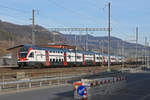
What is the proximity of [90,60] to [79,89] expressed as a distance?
47947 millimetres

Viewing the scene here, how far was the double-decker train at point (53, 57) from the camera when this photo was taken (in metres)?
40.0

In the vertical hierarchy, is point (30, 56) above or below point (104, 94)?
above

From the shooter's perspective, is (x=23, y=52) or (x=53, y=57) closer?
(x=23, y=52)

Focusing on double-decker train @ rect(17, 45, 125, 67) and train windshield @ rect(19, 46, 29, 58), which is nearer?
train windshield @ rect(19, 46, 29, 58)

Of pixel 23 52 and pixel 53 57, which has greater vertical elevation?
pixel 23 52

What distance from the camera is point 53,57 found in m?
45.9

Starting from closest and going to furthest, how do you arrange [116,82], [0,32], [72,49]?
[116,82], [72,49], [0,32]

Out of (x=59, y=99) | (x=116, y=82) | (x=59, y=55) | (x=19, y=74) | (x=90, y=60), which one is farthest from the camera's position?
(x=90, y=60)

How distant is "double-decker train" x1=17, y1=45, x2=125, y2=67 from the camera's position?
40.0 m

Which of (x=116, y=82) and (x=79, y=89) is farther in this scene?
(x=116, y=82)

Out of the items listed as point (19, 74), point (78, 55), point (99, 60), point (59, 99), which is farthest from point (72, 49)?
point (59, 99)

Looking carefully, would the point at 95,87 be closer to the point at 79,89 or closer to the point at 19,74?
the point at 79,89

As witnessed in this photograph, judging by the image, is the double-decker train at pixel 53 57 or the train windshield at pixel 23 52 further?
the double-decker train at pixel 53 57

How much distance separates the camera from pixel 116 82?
20.8m
